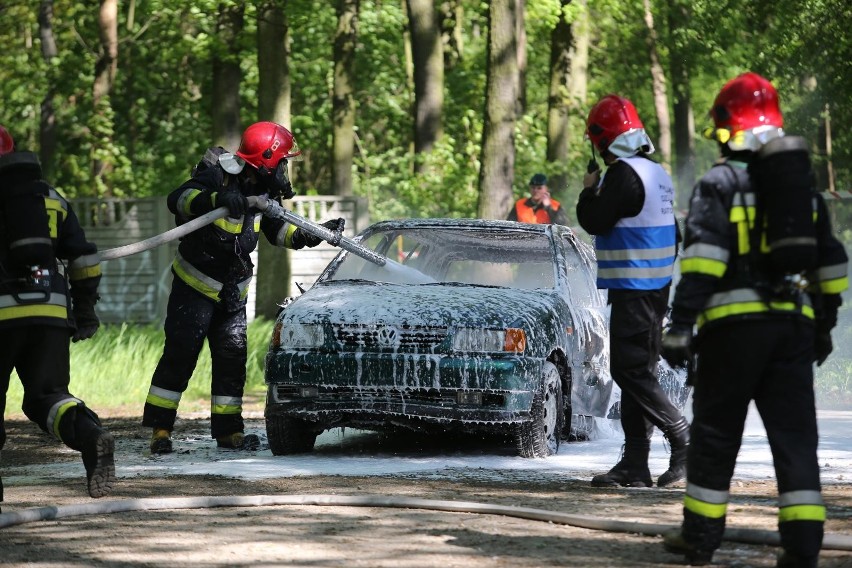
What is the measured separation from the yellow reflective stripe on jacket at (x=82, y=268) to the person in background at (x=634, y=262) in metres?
2.44

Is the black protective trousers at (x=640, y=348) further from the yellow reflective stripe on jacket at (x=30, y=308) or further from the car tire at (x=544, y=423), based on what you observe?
the yellow reflective stripe on jacket at (x=30, y=308)

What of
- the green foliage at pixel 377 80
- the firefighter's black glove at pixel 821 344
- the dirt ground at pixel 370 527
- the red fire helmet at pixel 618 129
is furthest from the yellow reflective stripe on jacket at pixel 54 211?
the green foliage at pixel 377 80

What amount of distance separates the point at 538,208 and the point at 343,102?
38.6ft

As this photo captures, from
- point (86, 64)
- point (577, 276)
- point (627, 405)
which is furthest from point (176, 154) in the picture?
point (627, 405)

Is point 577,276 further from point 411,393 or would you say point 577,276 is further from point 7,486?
point 7,486

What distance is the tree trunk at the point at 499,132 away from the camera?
18078mm

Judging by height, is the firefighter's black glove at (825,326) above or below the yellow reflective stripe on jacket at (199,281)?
Result: below

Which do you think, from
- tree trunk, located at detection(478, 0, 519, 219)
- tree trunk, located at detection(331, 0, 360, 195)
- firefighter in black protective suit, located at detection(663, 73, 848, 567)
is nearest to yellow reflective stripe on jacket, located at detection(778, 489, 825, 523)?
firefighter in black protective suit, located at detection(663, 73, 848, 567)

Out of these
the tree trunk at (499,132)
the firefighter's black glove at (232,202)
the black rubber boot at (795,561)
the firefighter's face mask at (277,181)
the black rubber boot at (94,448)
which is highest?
the tree trunk at (499,132)

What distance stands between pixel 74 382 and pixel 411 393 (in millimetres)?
6065

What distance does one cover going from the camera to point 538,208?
17250mm

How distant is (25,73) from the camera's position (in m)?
30.2

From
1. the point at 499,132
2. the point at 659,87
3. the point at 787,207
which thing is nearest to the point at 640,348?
the point at 787,207

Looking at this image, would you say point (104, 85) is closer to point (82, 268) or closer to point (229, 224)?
point (229, 224)
